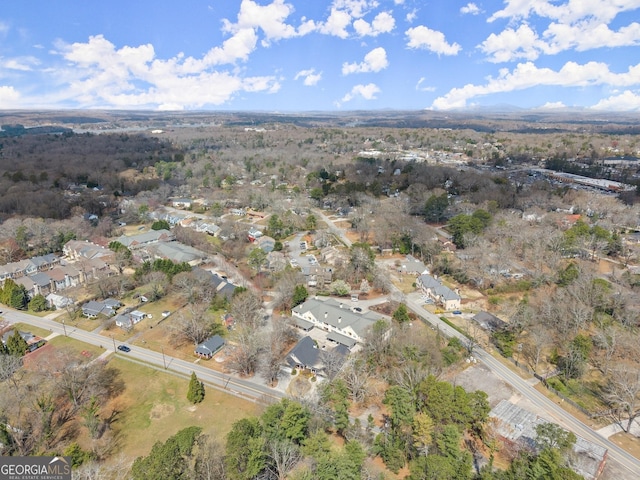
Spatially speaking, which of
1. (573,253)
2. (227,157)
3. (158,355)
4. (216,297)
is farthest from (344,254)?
(227,157)

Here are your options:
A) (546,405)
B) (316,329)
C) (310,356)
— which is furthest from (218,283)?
(546,405)

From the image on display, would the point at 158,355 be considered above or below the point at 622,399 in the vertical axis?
below

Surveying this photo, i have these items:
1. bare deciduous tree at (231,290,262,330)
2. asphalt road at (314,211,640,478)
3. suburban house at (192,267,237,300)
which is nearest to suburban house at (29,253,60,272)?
suburban house at (192,267,237,300)

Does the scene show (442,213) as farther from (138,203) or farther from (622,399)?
(138,203)

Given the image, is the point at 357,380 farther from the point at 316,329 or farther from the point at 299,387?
the point at 316,329

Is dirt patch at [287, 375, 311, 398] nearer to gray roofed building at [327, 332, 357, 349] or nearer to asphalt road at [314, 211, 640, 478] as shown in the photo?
gray roofed building at [327, 332, 357, 349]

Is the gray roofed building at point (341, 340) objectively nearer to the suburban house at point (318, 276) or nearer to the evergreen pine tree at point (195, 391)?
the suburban house at point (318, 276)

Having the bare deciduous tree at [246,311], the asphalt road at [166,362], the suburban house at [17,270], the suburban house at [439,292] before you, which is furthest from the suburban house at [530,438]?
the suburban house at [17,270]
